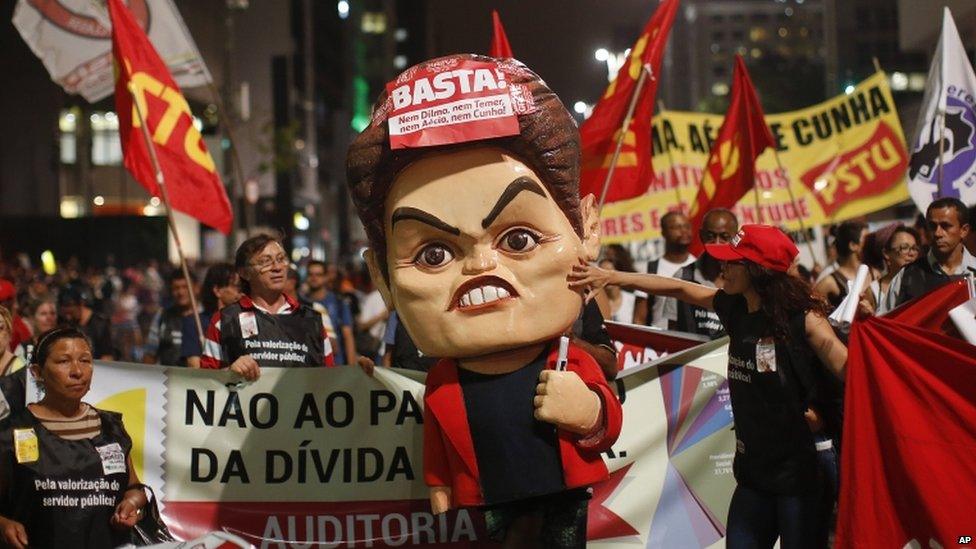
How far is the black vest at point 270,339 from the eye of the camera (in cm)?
701

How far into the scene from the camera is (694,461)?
6.70 meters

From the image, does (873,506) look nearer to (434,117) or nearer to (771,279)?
(771,279)

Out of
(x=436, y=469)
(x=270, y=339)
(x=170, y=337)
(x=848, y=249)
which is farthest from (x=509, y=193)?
(x=170, y=337)

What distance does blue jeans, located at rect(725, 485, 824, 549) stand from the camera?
5301 mm

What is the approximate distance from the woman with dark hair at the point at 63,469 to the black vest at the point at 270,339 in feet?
5.16

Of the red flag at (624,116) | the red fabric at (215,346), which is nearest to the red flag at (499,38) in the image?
the red flag at (624,116)

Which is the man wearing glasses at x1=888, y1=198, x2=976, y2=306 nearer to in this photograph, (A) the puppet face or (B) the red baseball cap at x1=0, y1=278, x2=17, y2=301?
(A) the puppet face

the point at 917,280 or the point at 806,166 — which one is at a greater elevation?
the point at 806,166

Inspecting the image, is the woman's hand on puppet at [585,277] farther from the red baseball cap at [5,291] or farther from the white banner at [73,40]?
the white banner at [73,40]

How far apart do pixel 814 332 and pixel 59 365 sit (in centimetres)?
305

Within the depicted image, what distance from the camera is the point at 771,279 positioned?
5301mm

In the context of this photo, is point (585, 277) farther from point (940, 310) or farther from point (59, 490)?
point (59, 490)

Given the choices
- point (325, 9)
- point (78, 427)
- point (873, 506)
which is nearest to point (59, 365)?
point (78, 427)

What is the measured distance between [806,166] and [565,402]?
32.5ft
